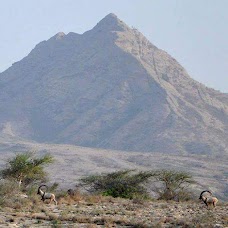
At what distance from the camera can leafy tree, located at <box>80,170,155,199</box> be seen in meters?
41.8

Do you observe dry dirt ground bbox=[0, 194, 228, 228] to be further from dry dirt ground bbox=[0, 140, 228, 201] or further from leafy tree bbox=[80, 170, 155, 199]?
dry dirt ground bbox=[0, 140, 228, 201]

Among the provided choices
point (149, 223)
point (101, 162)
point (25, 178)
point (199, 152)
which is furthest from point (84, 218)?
point (199, 152)

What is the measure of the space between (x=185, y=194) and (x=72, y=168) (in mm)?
85661

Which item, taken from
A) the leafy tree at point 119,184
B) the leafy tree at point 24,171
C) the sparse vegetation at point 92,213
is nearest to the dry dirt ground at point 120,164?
the leafy tree at point 119,184

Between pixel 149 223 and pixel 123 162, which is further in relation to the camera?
pixel 123 162

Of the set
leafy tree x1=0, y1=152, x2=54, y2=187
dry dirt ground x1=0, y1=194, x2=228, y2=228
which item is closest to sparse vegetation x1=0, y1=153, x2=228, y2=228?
dry dirt ground x1=0, y1=194, x2=228, y2=228

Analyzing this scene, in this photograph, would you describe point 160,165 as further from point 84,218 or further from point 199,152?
point 84,218

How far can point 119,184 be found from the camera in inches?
1683

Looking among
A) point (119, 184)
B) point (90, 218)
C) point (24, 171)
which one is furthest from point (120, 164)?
point (90, 218)

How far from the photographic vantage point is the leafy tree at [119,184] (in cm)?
4181

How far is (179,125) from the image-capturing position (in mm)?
199000

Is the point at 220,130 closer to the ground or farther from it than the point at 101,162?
farther from it

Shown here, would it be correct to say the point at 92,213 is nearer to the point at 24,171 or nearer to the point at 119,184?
the point at 24,171

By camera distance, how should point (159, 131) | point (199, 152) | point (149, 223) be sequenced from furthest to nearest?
point (159, 131), point (199, 152), point (149, 223)
